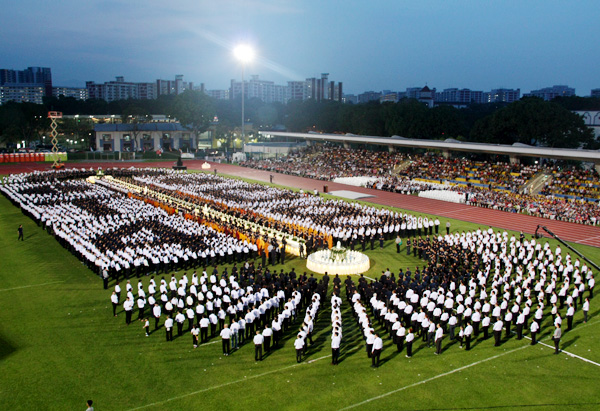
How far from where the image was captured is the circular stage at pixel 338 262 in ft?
63.1

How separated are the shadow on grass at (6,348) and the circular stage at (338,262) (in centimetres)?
1094

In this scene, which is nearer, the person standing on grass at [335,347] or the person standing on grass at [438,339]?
the person standing on grass at [335,347]

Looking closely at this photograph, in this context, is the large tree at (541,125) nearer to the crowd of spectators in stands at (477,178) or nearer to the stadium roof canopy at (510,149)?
the crowd of spectators in stands at (477,178)

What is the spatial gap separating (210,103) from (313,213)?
196ft

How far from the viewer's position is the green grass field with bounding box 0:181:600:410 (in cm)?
1016

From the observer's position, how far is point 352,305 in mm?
14859

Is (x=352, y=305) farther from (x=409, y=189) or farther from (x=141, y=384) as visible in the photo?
(x=409, y=189)

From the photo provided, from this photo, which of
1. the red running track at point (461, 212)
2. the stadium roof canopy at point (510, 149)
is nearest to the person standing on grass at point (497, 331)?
the red running track at point (461, 212)

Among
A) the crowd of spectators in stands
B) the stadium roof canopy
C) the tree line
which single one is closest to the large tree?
the tree line

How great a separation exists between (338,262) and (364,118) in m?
54.4

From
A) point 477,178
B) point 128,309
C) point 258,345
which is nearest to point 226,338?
point 258,345

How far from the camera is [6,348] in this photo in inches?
496

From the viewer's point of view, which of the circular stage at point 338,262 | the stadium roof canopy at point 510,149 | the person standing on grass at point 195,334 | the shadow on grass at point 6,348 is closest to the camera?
the shadow on grass at point 6,348

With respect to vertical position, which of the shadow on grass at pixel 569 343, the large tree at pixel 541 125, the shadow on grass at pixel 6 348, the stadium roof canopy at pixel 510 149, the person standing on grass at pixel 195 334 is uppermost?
the large tree at pixel 541 125
